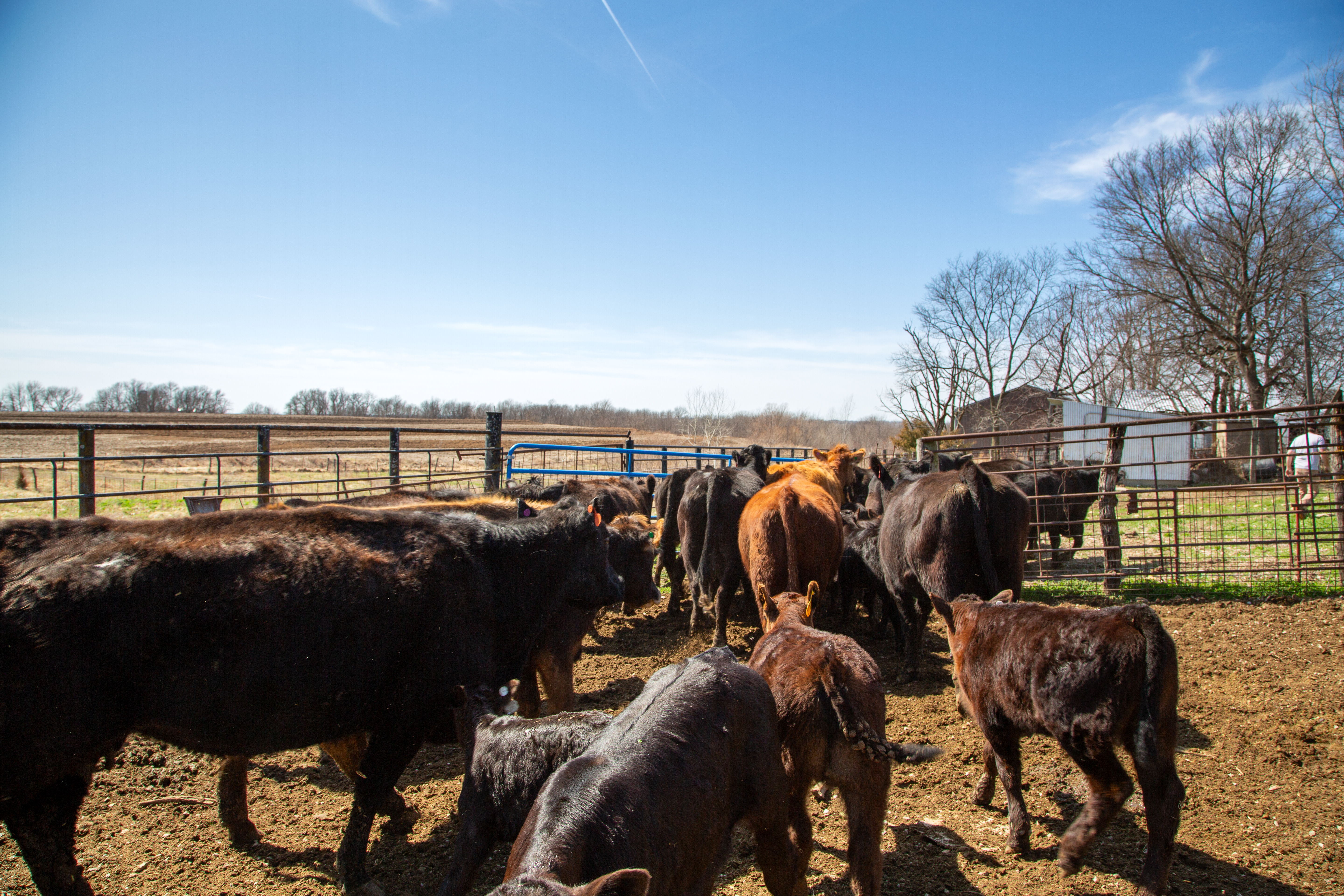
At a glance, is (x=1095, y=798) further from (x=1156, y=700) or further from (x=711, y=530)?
(x=711, y=530)

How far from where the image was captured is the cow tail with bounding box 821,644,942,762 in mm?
2615

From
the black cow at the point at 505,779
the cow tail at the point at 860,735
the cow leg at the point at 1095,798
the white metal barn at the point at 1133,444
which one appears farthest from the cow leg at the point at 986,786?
the white metal barn at the point at 1133,444

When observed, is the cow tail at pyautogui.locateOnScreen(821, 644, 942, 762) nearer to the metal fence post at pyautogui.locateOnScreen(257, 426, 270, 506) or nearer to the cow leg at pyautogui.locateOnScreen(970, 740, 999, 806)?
the cow leg at pyautogui.locateOnScreen(970, 740, 999, 806)

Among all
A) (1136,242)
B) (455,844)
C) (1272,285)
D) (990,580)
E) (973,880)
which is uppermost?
(1136,242)

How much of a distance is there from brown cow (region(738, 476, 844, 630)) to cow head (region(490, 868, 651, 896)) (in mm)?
4324

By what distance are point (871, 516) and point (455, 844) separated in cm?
801

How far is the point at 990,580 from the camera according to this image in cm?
540

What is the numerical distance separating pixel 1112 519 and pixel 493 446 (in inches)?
348

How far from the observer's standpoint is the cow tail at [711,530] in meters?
6.85

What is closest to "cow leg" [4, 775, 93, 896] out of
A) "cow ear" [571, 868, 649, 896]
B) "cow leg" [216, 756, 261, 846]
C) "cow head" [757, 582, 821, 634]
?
"cow leg" [216, 756, 261, 846]

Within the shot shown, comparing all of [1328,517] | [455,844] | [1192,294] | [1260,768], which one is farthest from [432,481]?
[1192,294]

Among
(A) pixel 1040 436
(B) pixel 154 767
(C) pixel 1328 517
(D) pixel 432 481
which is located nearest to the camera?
(B) pixel 154 767

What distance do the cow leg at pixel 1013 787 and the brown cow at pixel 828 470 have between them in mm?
4014

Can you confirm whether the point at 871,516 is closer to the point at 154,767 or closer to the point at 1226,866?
the point at 1226,866
